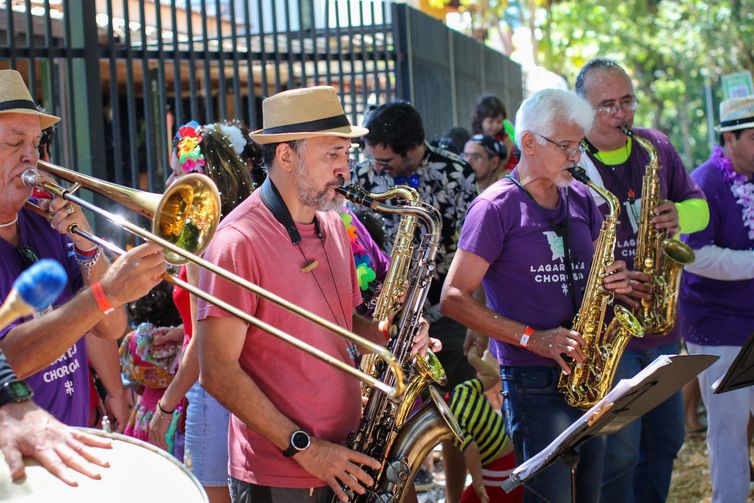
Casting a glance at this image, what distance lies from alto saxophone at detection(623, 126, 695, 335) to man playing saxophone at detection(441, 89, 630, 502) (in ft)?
2.12

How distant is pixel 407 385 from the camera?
12.7ft

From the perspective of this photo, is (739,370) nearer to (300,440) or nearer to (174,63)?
(300,440)

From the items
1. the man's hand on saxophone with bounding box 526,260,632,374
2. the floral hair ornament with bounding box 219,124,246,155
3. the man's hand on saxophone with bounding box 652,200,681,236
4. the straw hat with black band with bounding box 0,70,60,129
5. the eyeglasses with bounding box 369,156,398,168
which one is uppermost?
the straw hat with black band with bounding box 0,70,60,129

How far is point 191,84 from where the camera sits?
22.2ft

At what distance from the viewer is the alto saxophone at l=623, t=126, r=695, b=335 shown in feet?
16.2

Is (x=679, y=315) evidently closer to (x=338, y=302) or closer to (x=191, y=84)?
(x=338, y=302)

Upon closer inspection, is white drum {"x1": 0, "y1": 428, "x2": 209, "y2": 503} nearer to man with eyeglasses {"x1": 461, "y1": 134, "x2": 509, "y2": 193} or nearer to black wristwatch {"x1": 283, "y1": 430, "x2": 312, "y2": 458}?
black wristwatch {"x1": 283, "y1": 430, "x2": 312, "y2": 458}

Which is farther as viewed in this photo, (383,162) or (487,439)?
(383,162)

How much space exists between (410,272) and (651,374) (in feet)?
3.60

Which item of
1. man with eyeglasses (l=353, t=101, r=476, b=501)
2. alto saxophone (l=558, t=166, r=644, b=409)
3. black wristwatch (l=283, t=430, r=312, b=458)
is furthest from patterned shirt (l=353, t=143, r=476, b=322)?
black wristwatch (l=283, t=430, r=312, b=458)

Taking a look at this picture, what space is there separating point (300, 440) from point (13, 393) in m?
1.10

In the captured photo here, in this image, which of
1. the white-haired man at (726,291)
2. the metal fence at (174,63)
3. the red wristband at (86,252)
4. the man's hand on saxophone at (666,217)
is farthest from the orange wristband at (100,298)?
the white-haired man at (726,291)

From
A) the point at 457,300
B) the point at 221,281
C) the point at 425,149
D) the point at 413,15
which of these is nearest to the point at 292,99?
the point at 221,281

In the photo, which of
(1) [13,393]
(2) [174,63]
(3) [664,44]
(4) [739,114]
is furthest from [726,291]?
(3) [664,44]
